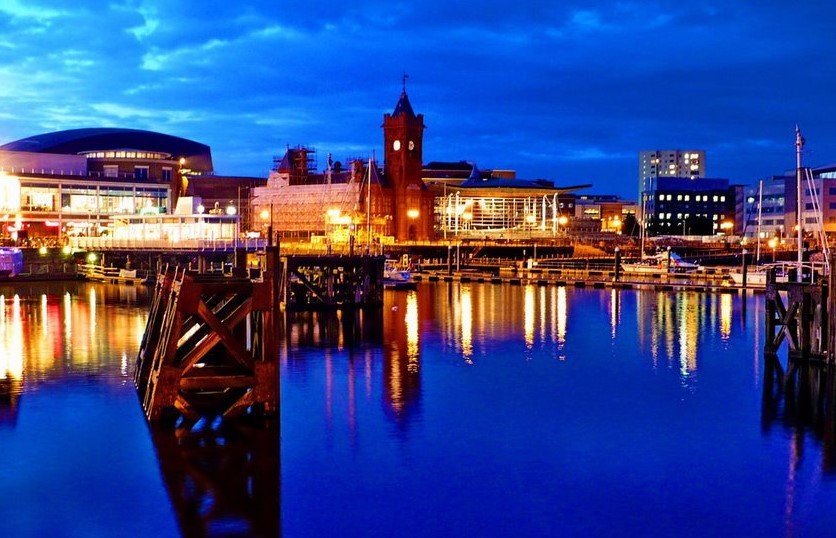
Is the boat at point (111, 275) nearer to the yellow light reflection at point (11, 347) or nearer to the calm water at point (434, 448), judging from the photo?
the yellow light reflection at point (11, 347)

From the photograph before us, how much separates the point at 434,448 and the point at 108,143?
5690 inches

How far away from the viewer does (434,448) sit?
82.5 ft

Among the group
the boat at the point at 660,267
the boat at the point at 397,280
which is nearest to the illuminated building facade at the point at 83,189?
the boat at the point at 397,280

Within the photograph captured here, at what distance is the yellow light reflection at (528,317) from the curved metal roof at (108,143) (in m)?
97.3

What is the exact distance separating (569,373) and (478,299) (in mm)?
34801

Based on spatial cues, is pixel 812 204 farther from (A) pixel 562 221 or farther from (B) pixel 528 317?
(B) pixel 528 317

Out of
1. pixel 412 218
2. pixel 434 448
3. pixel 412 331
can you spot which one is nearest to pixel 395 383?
pixel 434 448

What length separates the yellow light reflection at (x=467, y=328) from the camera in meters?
42.6

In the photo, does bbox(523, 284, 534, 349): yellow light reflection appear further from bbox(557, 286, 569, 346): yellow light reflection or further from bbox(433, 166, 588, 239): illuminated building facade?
bbox(433, 166, 588, 239): illuminated building facade

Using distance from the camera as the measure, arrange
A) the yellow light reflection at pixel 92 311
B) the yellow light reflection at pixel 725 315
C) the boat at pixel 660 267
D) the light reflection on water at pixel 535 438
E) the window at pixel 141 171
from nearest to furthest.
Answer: the light reflection on water at pixel 535 438
the yellow light reflection at pixel 92 311
the yellow light reflection at pixel 725 315
the boat at pixel 660 267
the window at pixel 141 171

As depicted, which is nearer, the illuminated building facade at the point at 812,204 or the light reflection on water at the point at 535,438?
the light reflection on water at the point at 535,438

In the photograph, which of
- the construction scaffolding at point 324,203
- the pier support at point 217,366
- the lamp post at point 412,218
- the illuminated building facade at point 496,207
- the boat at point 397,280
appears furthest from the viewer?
the illuminated building facade at point 496,207

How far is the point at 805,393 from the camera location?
3228cm

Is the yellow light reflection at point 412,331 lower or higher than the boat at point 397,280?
lower
